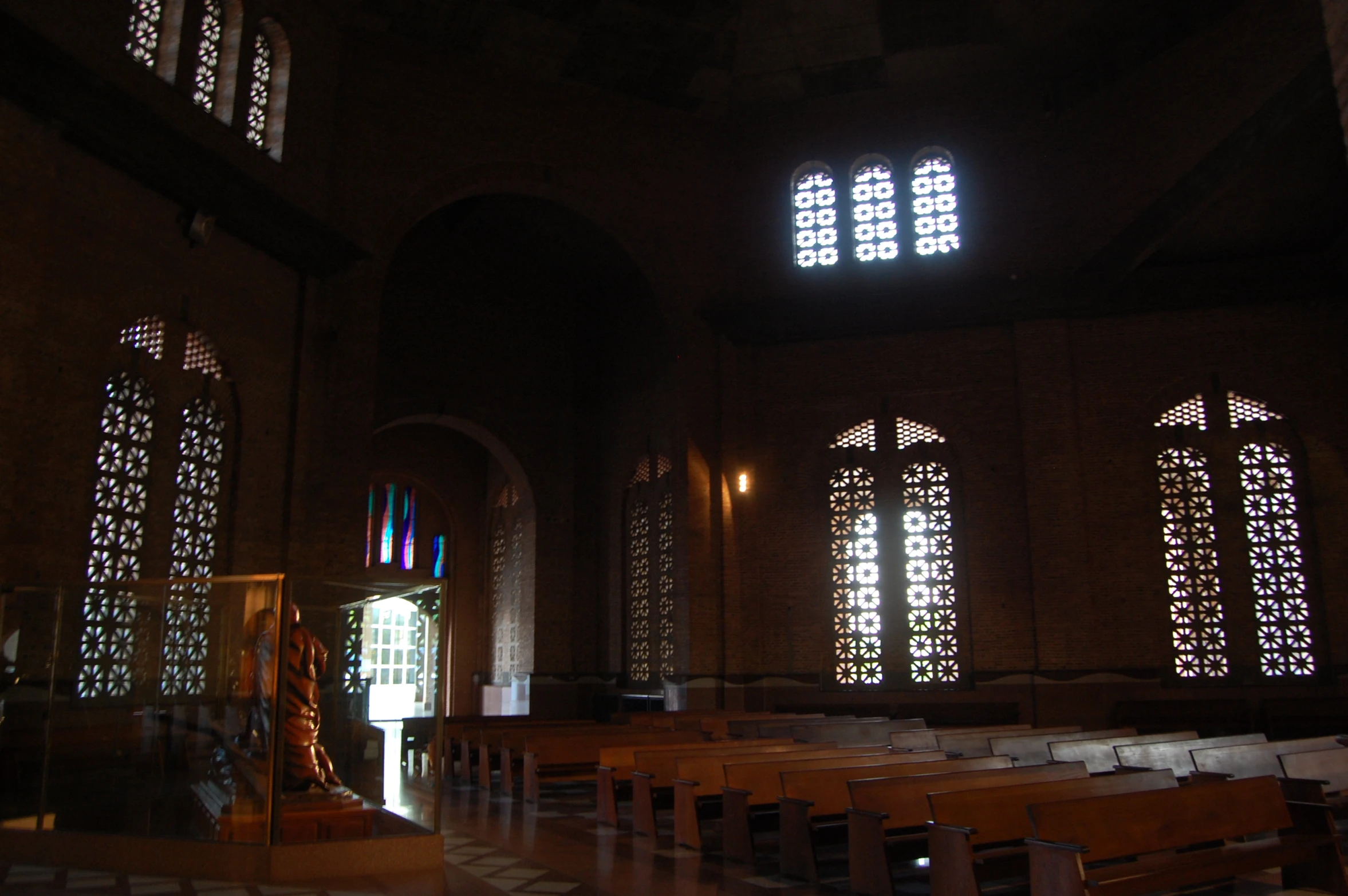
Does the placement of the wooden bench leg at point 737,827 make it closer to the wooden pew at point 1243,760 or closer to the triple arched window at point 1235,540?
the wooden pew at point 1243,760

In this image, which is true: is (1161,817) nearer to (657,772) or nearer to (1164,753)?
(1164,753)

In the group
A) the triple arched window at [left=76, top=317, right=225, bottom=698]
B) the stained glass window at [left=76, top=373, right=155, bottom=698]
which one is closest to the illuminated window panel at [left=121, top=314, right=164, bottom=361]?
the triple arched window at [left=76, top=317, right=225, bottom=698]

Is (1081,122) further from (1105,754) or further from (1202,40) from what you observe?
(1105,754)

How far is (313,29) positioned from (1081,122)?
41.7ft

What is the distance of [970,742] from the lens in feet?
35.1

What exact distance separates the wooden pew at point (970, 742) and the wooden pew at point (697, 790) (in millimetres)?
2221

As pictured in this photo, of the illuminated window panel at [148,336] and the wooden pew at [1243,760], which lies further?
the illuminated window panel at [148,336]

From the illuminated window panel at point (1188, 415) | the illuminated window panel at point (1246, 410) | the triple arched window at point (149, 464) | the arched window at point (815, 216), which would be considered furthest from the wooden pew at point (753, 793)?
the arched window at point (815, 216)

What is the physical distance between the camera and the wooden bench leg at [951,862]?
222 inches

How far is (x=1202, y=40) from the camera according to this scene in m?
15.8

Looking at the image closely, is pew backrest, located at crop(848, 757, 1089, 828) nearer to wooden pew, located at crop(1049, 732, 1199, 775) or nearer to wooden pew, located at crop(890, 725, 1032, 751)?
wooden pew, located at crop(1049, 732, 1199, 775)

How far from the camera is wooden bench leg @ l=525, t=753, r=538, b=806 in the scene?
35.0 ft

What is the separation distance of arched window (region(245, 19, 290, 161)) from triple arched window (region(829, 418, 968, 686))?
1056cm

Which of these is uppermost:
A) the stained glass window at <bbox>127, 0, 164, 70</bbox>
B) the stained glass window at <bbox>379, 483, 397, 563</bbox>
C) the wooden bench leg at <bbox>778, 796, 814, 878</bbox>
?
the stained glass window at <bbox>127, 0, 164, 70</bbox>
